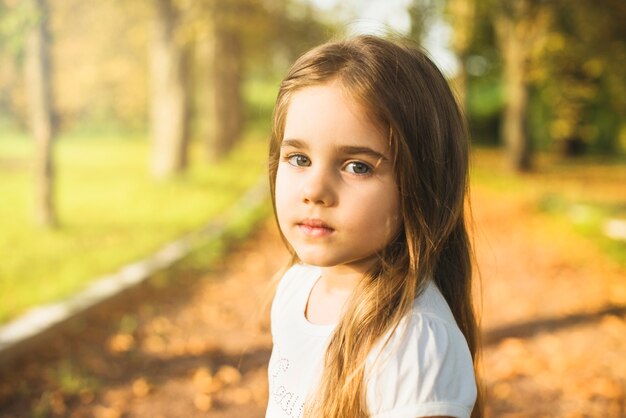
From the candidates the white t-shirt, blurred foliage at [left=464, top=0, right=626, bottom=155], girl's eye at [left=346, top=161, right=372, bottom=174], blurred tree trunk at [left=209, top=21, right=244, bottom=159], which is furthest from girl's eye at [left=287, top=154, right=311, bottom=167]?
blurred tree trunk at [left=209, top=21, right=244, bottom=159]

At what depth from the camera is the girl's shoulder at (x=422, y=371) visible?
1298 mm

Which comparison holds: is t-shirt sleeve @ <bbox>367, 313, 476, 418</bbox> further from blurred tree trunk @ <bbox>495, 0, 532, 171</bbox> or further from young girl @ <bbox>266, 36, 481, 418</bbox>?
blurred tree trunk @ <bbox>495, 0, 532, 171</bbox>

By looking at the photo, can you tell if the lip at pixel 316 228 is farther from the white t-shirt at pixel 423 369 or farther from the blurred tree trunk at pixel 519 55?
the blurred tree trunk at pixel 519 55

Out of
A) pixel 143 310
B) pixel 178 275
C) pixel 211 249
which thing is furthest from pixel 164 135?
pixel 143 310

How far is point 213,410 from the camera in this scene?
3684mm

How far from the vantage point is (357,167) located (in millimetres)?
1408

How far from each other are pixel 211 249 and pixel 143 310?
210 cm

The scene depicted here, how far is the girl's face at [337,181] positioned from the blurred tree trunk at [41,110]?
16.1 ft

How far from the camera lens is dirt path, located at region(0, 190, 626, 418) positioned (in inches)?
147

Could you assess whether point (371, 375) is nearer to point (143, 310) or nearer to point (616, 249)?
point (143, 310)

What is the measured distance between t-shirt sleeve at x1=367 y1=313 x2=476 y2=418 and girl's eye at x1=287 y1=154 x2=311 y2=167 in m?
0.40

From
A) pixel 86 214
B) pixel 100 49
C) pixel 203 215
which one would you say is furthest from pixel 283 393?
pixel 100 49

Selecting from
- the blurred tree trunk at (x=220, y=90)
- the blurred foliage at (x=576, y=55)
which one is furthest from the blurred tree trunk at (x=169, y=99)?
the blurred foliage at (x=576, y=55)

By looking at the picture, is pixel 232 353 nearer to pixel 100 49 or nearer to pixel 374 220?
pixel 374 220
